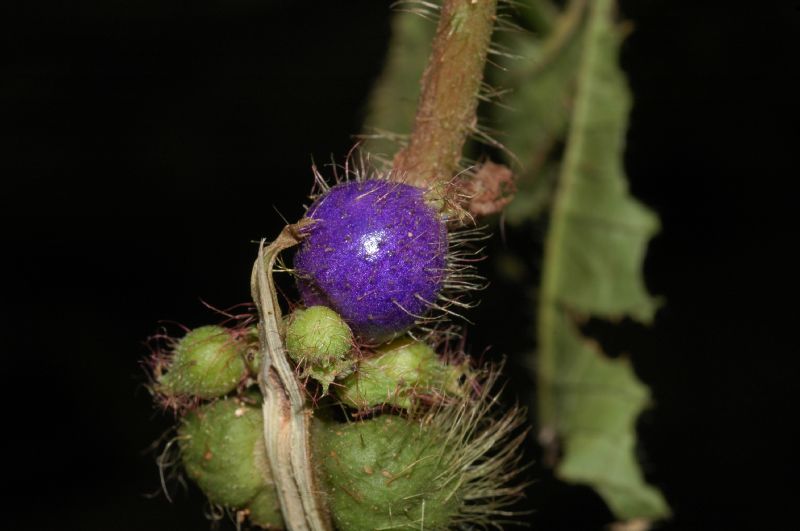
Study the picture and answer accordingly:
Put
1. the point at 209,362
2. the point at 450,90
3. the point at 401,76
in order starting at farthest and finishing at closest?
the point at 401,76
the point at 450,90
the point at 209,362

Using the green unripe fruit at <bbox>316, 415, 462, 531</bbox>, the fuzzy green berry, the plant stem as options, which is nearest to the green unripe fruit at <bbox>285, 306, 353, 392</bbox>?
the green unripe fruit at <bbox>316, 415, 462, 531</bbox>

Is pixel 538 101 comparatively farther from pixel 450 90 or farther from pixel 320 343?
pixel 320 343

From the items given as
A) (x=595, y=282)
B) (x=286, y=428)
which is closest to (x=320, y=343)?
(x=286, y=428)

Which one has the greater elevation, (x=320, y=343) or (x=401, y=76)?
(x=401, y=76)

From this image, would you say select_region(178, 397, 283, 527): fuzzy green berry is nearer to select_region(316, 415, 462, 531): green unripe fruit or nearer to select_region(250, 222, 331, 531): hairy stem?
select_region(250, 222, 331, 531): hairy stem

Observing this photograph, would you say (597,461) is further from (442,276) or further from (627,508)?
(442,276)

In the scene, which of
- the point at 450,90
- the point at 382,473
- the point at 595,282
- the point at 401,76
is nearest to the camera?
the point at 382,473

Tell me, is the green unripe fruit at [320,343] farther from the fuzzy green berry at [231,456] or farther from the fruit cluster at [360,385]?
the fuzzy green berry at [231,456]
